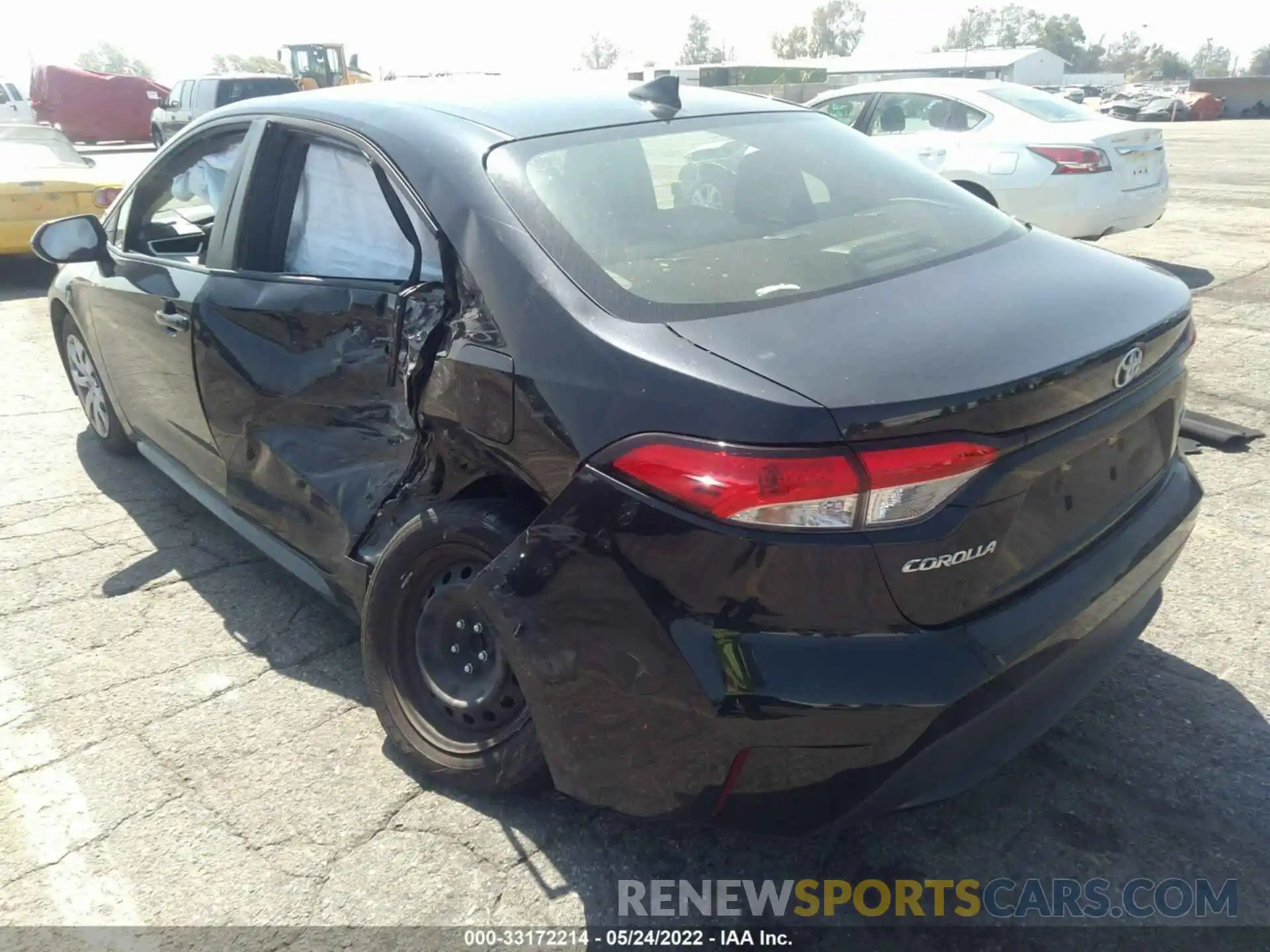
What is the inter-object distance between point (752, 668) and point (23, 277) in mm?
10626

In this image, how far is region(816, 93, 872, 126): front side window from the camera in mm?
9484

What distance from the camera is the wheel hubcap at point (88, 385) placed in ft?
15.9

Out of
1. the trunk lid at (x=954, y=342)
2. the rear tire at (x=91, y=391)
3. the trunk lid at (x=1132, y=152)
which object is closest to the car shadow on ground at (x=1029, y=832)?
the trunk lid at (x=954, y=342)

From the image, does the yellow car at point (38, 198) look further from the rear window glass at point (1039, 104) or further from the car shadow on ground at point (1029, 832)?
the car shadow on ground at point (1029, 832)

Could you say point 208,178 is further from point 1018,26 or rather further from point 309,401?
point 1018,26

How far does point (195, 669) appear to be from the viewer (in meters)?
3.25

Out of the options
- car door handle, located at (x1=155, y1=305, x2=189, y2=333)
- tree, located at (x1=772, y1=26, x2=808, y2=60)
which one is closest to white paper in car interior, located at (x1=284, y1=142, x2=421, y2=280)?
car door handle, located at (x1=155, y1=305, x2=189, y2=333)

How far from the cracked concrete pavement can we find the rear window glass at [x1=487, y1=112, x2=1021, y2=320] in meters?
1.20

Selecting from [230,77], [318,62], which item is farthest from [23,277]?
[318,62]

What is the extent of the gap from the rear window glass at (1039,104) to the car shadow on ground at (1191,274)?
4.53 ft

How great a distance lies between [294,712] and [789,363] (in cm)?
197

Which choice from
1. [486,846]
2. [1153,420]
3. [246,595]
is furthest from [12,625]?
[1153,420]

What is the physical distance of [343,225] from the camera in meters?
2.92

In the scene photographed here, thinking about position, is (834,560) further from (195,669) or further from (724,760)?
(195,669)
